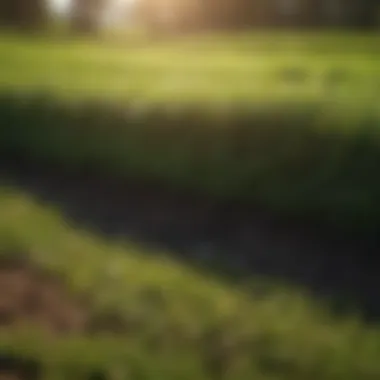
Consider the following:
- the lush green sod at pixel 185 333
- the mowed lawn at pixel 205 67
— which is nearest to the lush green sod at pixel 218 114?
the mowed lawn at pixel 205 67

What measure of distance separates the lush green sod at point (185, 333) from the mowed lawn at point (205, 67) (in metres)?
0.25

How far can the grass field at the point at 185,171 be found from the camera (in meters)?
1.20

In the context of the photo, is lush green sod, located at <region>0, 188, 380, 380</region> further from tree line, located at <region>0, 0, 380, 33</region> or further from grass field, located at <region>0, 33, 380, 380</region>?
tree line, located at <region>0, 0, 380, 33</region>

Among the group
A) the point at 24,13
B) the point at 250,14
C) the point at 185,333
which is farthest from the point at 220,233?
the point at 24,13

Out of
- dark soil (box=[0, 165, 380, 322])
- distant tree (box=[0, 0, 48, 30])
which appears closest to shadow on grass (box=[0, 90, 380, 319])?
dark soil (box=[0, 165, 380, 322])

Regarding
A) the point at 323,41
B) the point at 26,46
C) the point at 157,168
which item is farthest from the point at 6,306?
the point at 323,41

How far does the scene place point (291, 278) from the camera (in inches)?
48.6

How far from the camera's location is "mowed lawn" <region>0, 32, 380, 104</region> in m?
1.29

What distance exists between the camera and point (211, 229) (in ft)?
4.19

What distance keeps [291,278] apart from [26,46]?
53 cm

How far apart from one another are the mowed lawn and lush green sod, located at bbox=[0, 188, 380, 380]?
0.81 ft

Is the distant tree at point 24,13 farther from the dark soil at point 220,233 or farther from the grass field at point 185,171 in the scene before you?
the dark soil at point 220,233

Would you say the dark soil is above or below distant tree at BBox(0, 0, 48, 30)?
below

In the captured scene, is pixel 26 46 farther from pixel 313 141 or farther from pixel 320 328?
pixel 320 328
